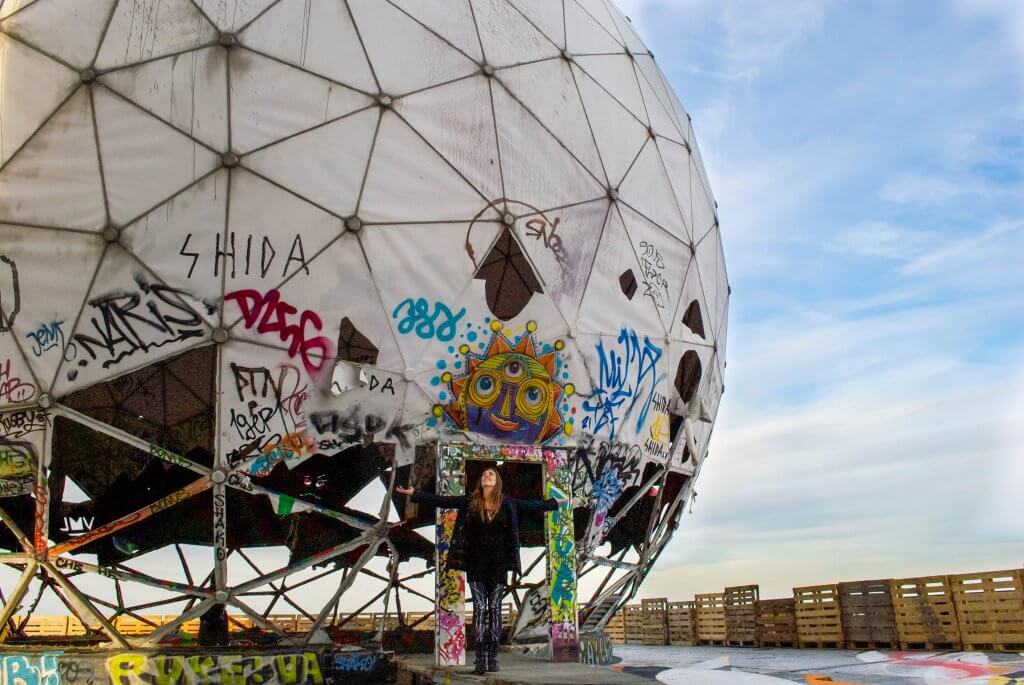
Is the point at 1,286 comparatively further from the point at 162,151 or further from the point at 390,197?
the point at 390,197

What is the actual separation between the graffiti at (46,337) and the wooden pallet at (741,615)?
15443 millimetres

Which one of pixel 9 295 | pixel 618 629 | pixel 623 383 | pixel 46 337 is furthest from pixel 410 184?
pixel 618 629

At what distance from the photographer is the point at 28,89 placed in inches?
374

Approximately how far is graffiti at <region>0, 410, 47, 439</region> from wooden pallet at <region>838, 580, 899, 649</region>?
13.9m

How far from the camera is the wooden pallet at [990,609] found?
45.0ft

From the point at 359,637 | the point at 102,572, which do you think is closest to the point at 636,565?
the point at 359,637

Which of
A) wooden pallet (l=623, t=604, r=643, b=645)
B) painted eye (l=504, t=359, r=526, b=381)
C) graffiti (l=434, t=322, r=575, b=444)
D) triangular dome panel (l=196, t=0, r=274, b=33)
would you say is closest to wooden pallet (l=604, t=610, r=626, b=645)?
wooden pallet (l=623, t=604, r=643, b=645)

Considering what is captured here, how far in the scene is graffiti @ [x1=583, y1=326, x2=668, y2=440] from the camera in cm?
1016

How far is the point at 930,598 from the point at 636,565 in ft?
19.0

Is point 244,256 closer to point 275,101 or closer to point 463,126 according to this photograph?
point 275,101

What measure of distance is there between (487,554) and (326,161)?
447 cm

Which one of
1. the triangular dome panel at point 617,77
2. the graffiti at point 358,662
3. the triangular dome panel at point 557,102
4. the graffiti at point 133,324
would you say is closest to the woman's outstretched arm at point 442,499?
the graffiti at point 358,662

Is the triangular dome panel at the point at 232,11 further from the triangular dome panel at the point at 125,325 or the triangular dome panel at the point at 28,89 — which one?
the triangular dome panel at the point at 125,325

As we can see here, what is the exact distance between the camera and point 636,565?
42.4 feet
